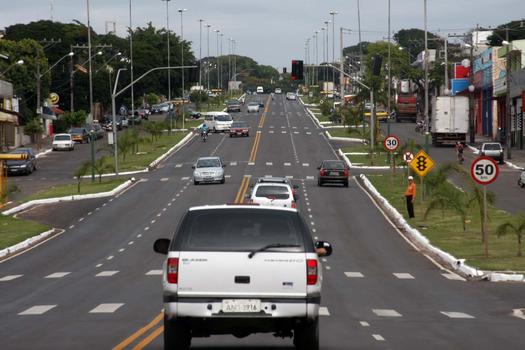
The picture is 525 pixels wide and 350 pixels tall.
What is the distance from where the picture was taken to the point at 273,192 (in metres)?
46.7

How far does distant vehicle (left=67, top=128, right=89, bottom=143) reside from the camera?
381ft

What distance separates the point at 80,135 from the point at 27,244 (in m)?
72.5

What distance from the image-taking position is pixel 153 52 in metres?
190

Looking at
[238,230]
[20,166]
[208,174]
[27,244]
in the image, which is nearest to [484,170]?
[238,230]

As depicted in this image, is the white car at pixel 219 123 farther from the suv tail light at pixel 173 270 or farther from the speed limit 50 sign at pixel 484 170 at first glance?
the suv tail light at pixel 173 270

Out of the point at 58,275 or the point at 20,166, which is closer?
the point at 58,275

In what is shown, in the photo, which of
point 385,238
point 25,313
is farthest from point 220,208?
point 385,238

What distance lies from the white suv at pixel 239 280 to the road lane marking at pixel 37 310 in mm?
9867

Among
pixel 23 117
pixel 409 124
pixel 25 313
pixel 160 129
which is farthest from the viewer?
pixel 409 124

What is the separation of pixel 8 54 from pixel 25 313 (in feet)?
349

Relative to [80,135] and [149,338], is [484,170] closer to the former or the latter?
[149,338]

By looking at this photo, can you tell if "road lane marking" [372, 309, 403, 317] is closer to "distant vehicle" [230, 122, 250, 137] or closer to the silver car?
the silver car

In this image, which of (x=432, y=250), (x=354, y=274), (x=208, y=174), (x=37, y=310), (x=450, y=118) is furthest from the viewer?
(x=450, y=118)

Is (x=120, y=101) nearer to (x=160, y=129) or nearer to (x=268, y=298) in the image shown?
(x=160, y=129)
